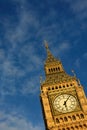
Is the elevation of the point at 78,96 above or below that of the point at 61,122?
above

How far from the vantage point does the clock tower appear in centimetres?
5922

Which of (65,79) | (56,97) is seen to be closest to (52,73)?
(65,79)

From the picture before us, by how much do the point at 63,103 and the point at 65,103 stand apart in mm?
399

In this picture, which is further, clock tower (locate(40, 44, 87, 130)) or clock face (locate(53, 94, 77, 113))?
clock face (locate(53, 94, 77, 113))

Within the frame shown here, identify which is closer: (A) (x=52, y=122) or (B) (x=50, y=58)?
(A) (x=52, y=122)

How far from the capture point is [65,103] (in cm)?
6175

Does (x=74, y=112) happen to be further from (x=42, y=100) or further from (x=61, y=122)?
(x=42, y=100)

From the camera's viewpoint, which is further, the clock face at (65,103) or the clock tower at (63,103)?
the clock face at (65,103)

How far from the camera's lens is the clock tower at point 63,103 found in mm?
59219

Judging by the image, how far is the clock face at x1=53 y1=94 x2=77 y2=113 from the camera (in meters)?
61.0

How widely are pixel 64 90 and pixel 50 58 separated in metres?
15.9

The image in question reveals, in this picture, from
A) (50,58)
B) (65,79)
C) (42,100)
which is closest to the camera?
(42,100)

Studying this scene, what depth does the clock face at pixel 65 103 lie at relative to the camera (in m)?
61.0

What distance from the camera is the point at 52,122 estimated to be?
59500 mm
